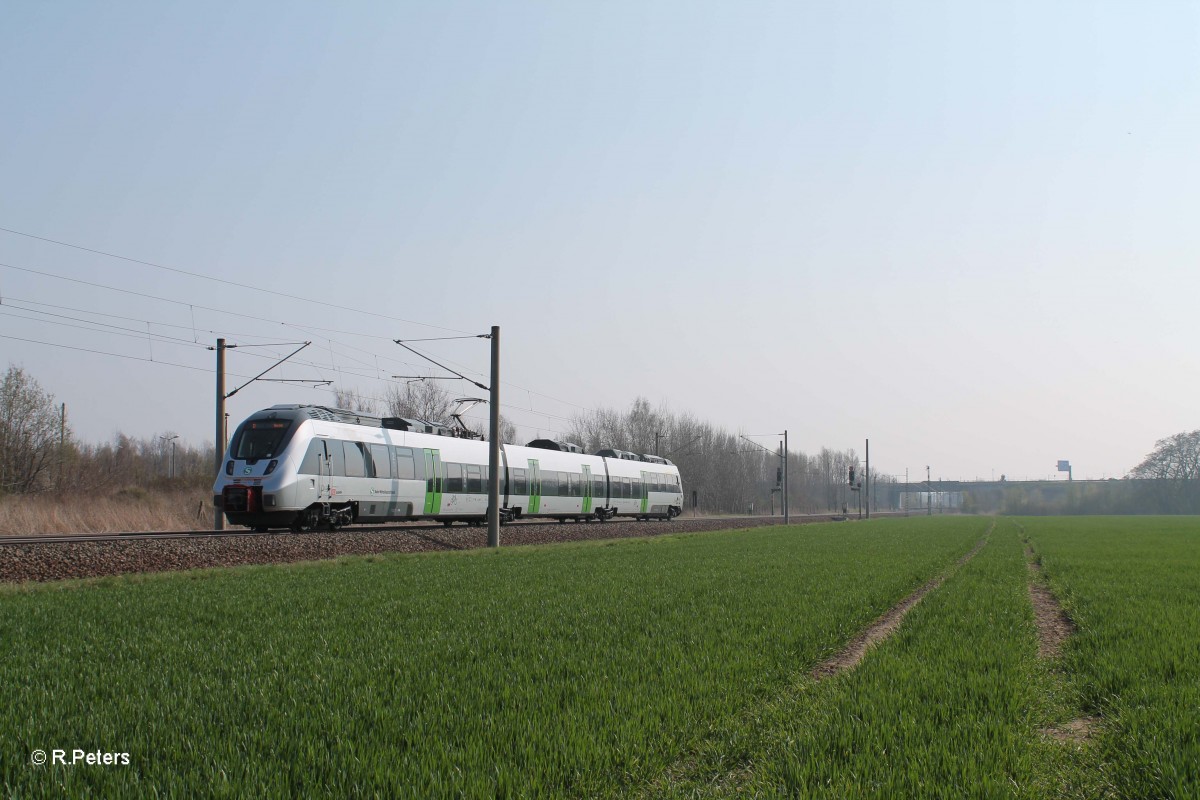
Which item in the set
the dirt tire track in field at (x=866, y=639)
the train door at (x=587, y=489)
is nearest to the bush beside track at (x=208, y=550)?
the train door at (x=587, y=489)

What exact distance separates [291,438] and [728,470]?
85.9m

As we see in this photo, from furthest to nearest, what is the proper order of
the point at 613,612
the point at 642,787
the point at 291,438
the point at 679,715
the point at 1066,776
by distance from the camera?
the point at 291,438 < the point at 613,612 < the point at 679,715 < the point at 1066,776 < the point at 642,787

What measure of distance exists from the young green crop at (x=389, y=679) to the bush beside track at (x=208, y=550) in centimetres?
255

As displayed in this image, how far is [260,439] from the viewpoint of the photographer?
81.9ft

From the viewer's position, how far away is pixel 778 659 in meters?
7.83

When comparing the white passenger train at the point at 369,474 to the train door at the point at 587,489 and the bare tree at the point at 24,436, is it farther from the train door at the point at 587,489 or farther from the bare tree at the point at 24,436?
the bare tree at the point at 24,436

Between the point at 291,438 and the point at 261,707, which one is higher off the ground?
the point at 291,438

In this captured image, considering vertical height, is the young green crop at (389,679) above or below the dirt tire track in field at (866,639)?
above

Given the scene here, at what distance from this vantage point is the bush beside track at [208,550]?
16047 millimetres

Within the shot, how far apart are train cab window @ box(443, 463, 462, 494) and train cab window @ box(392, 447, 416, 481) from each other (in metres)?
2.13

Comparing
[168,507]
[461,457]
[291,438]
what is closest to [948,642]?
[291,438]

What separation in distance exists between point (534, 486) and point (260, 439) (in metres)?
14.7

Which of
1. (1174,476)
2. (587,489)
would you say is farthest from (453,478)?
(1174,476)

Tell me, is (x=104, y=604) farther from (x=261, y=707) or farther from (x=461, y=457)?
(x=461, y=457)
